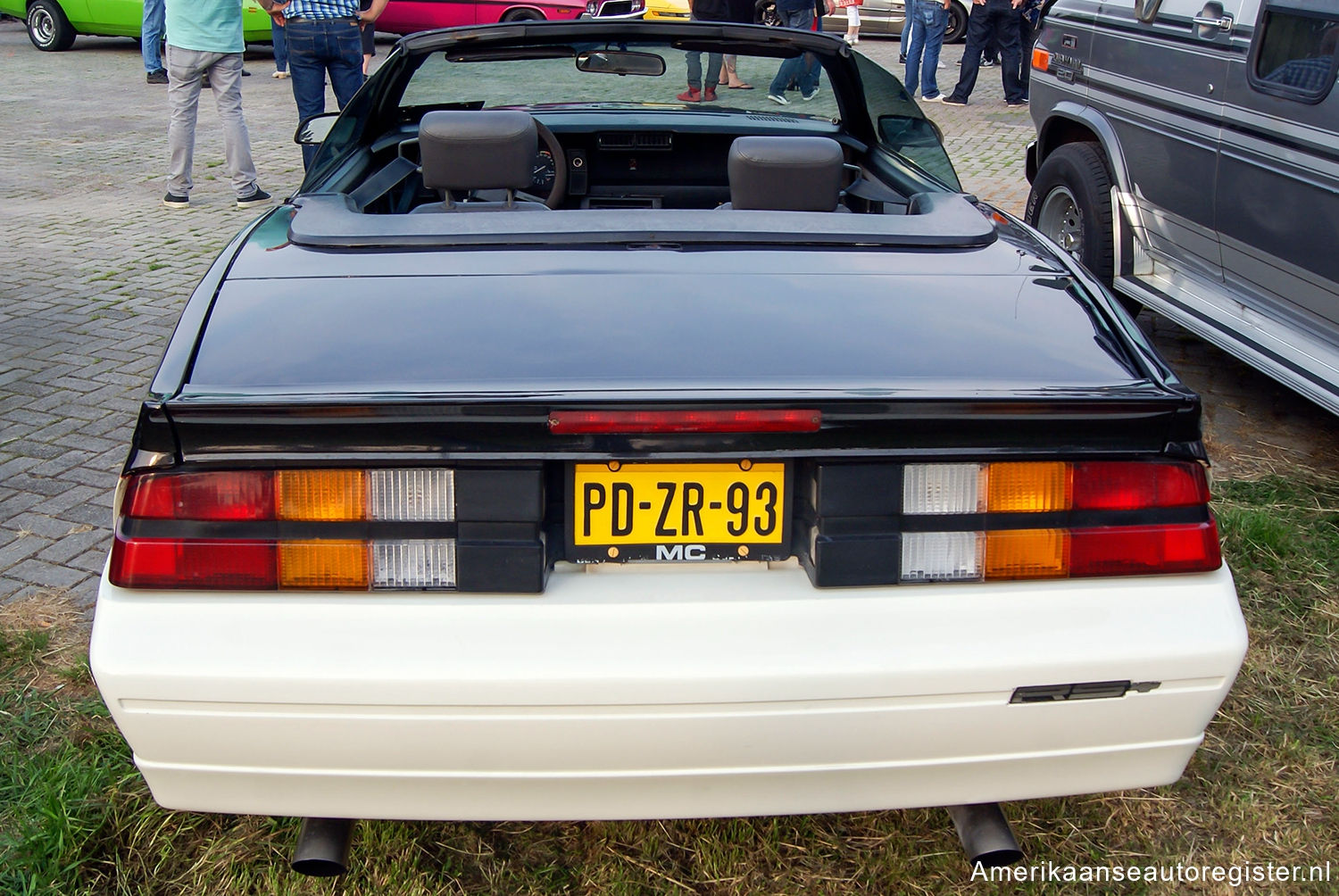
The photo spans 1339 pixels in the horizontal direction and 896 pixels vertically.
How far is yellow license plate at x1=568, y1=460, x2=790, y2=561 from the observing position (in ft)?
5.80

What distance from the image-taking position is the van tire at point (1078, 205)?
4863 millimetres

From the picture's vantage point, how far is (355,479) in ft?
5.67

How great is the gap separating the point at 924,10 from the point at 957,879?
1138 centimetres

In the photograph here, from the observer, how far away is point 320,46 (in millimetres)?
7836

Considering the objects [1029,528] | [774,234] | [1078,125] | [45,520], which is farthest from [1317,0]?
[45,520]

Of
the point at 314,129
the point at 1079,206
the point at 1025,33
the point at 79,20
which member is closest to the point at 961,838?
the point at 314,129

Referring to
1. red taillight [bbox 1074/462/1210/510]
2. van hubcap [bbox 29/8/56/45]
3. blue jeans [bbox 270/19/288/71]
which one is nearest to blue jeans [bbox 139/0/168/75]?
blue jeans [bbox 270/19/288/71]

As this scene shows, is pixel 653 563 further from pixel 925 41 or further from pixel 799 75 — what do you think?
pixel 925 41

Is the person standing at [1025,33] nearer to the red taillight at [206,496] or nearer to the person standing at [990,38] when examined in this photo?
the person standing at [990,38]

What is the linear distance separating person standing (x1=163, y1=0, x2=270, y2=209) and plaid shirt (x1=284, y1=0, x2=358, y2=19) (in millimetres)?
336

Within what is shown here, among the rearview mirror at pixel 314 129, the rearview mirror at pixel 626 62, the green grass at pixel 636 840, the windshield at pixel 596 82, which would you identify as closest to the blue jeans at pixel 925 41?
the windshield at pixel 596 82

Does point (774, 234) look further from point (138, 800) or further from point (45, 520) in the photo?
point (45, 520)

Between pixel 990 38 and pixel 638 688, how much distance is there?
40.5 feet

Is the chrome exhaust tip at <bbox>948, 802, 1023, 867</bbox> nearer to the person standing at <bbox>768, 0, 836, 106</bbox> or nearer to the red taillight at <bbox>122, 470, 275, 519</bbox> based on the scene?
the red taillight at <bbox>122, 470, 275, 519</bbox>
